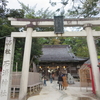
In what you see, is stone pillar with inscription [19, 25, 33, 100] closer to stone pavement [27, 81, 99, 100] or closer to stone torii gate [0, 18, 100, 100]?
stone torii gate [0, 18, 100, 100]

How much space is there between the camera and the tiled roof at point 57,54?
1869cm

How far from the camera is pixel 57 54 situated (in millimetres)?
21875

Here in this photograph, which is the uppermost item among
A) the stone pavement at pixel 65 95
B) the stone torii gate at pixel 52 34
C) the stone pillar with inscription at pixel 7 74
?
the stone torii gate at pixel 52 34

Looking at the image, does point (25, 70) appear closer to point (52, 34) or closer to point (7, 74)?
point (7, 74)

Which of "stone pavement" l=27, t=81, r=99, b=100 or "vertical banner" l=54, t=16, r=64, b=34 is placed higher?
"vertical banner" l=54, t=16, r=64, b=34

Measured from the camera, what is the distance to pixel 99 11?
11203 millimetres

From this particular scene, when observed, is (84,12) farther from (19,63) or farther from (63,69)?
(63,69)

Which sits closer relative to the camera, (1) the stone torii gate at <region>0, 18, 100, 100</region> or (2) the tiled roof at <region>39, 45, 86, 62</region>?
(1) the stone torii gate at <region>0, 18, 100, 100</region>

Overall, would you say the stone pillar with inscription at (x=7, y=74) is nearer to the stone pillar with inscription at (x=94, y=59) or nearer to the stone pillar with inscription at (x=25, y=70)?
the stone pillar with inscription at (x=25, y=70)

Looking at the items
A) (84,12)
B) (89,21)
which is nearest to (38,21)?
(89,21)

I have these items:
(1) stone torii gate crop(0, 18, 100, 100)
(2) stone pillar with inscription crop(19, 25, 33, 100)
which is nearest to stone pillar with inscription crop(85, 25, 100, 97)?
(1) stone torii gate crop(0, 18, 100, 100)

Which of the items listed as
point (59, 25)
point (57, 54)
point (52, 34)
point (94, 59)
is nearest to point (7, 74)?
point (52, 34)

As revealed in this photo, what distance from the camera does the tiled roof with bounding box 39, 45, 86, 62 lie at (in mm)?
18688

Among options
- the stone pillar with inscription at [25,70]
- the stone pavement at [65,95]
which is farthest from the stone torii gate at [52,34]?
the stone pavement at [65,95]
